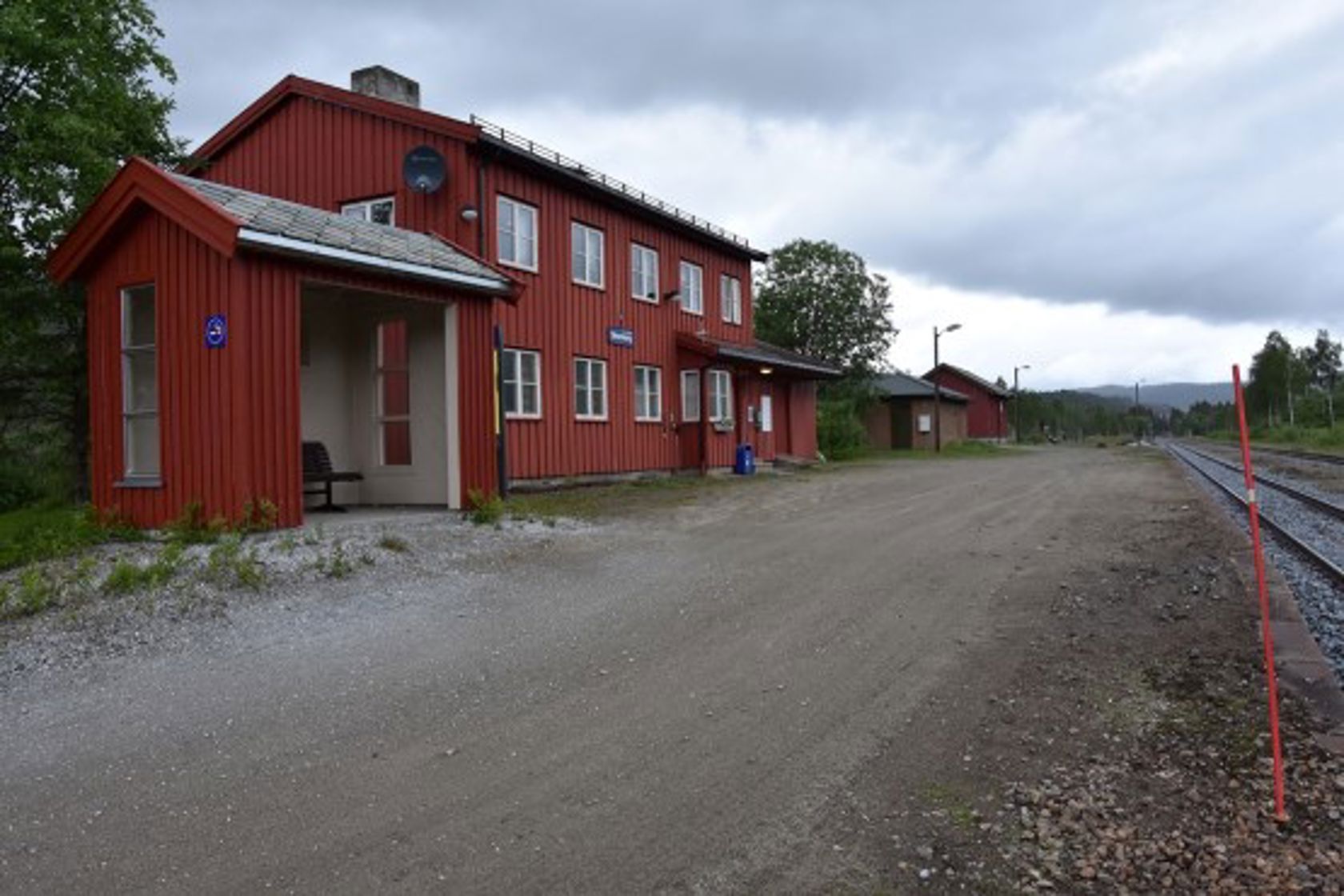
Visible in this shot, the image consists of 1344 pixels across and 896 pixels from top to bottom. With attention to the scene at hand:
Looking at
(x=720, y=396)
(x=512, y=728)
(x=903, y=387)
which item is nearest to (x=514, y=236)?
(x=720, y=396)

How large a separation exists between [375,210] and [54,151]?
643 centimetres

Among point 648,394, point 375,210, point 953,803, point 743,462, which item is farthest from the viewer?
point 743,462

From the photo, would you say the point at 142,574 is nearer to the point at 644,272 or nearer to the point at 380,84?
the point at 380,84

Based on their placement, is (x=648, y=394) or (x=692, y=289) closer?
(x=648, y=394)

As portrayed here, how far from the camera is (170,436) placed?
10.1 metres

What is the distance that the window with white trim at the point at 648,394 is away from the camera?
848 inches

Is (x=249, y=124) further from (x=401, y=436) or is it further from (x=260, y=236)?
(x=260, y=236)

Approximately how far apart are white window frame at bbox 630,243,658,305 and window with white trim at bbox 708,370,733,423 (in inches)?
101

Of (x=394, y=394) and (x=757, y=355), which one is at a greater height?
(x=757, y=355)

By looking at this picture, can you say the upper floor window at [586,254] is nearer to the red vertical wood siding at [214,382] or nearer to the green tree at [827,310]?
the red vertical wood siding at [214,382]

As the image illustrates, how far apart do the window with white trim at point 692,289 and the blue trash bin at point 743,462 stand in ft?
11.9

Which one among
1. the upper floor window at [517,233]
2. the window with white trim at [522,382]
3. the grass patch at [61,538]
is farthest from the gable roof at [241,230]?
the upper floor window at [517,233]

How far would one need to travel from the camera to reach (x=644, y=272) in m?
22.1

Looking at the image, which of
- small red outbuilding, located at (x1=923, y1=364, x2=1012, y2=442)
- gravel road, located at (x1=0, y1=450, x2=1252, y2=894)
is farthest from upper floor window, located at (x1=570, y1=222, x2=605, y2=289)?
small red outbuilding, located at (x1=923, y1=364, x2=1012, y2=442)
